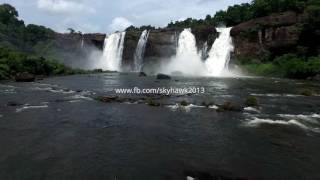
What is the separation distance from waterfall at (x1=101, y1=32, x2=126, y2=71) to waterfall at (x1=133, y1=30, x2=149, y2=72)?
4031 mm

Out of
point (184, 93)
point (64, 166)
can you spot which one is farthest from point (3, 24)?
point (64, 166)

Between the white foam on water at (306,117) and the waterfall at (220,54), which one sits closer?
the white foam on water at (306,117)

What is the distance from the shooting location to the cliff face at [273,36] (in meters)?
58.7

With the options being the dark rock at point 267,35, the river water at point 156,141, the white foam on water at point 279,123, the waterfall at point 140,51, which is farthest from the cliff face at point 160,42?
the white foam on water at point 279,123

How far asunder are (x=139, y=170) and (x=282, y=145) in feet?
24.1

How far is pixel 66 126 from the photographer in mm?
21016

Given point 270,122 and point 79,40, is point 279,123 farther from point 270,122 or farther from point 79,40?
point 79,40

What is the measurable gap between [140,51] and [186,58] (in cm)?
1025

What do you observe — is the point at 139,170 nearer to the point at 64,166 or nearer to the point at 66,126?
the point at 64,166

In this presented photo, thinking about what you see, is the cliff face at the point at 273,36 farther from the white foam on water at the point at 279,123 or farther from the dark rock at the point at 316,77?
the white foam on water at the point at 279,123

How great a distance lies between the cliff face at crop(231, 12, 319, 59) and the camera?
58719mm

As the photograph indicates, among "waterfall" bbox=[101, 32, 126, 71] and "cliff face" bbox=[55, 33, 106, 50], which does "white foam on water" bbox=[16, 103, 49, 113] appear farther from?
"cliff face" bbox=[55, 33, 106, 50]

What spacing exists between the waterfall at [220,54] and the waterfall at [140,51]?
14.5 m

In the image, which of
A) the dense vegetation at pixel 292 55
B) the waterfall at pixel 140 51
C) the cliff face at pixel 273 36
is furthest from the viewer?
the waterfall at pixel 140 51
